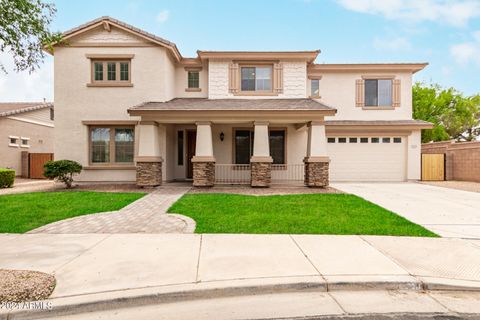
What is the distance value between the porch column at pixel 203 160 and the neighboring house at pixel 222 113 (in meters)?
0.05

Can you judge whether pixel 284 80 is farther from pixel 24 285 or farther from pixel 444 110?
pixel 444 110

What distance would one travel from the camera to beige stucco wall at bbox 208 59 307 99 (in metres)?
15.7

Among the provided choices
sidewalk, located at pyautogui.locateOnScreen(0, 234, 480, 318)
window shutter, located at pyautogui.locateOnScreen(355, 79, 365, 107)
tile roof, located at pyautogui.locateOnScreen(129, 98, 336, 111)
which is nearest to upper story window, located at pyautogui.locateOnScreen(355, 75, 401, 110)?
window shutter, located at pyautogui.locateOnScreen(355, 79, 365, 107)

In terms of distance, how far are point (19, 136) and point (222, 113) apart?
1689 centimetres

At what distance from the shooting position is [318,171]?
13.0 metres

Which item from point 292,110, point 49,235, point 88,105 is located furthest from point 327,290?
point 88,105

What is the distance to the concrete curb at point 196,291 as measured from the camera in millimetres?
3289

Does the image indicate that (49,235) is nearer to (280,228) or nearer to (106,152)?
(280,228)

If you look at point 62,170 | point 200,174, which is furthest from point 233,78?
point 62,170

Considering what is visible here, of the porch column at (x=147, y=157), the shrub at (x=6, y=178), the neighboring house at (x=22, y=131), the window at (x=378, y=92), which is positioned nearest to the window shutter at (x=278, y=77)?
the window at (x=378, y=92)

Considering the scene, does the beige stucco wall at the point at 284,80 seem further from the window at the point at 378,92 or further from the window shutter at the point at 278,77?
the window at the point at 378,92

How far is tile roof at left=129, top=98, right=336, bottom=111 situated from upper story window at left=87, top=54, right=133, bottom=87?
194 centimetres

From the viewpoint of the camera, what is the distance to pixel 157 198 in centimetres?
1042

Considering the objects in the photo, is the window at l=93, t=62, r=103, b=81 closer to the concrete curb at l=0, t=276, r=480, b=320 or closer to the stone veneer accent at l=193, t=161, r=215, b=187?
the stone veneer accent at l=193, t=161, r=215, b=187
